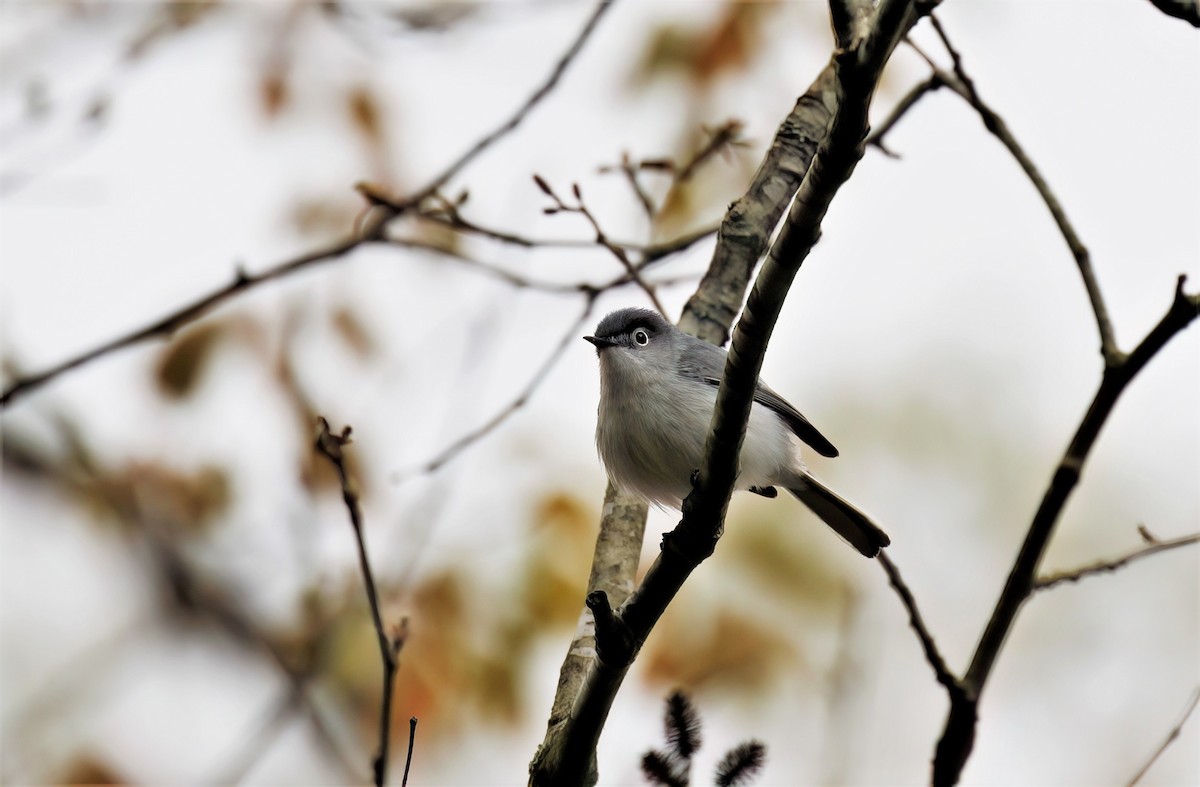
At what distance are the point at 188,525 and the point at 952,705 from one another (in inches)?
183

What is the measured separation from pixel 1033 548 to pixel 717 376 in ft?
5.08

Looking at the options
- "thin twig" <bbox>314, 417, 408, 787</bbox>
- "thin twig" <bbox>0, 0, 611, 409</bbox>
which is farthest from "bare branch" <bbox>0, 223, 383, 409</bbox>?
"thin twig" <bbox>314, 417, 408, 787</bbox>

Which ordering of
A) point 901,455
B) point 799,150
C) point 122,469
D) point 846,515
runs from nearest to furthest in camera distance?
point 799,150 < point 846,515 < point 122,469 < point 901,455

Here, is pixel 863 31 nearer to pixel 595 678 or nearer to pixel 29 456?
pixel 595 678

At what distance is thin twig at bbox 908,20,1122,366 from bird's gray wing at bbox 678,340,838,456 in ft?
3.62

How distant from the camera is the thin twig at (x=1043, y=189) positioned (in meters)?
2.44

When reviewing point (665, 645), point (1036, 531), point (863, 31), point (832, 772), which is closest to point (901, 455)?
point (665, 645)

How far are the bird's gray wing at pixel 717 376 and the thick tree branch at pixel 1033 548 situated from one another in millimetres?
1403

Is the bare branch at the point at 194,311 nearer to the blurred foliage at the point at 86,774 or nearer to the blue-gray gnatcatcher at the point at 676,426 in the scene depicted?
the blue-gray gnatcatcher at the point at 676,426

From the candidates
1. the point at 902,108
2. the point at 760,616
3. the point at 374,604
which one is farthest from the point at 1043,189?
the point at 760,616

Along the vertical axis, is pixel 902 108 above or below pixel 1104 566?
above

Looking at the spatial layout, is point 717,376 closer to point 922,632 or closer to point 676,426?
point 676,426

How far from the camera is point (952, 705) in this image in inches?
90.0

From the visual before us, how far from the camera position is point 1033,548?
7.43ft
